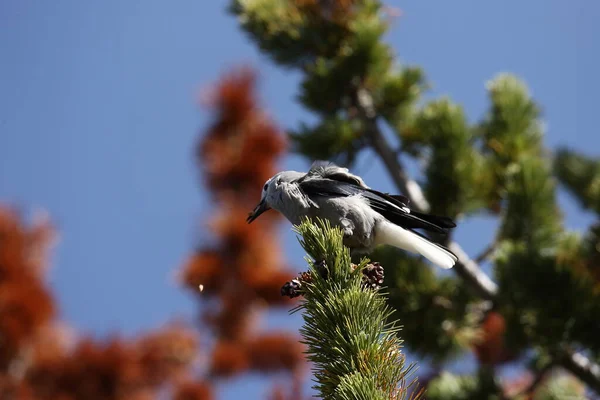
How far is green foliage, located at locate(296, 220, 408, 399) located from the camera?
1354 millimetres

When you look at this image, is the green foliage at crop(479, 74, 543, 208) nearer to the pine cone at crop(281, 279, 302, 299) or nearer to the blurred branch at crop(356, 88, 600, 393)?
the blurred branch at crop(356, 88, 600, 393)

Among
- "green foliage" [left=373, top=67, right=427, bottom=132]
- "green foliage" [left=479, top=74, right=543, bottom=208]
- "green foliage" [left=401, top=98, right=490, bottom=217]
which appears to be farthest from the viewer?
"green foliage" [left=373, top=67, right=427, bottom=132]

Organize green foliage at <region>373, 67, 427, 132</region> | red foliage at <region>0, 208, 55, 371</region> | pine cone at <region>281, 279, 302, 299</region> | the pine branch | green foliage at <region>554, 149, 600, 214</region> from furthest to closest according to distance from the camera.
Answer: red foliage at <region>0, 208, 55, 371</region>, green foliage at <region>554, 149, 600, 214</region>, green foliage at <region>373, 67, 427, 132</region>, the pine branch, pine cone at <region>281, 279, 302, 299</region>

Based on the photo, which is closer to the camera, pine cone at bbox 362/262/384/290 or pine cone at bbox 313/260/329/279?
pine cone at bbox 313/260/329/279

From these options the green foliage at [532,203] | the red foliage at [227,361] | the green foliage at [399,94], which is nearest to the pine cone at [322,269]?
the green foliage at [532,203]

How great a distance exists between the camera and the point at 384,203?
8.20 ft

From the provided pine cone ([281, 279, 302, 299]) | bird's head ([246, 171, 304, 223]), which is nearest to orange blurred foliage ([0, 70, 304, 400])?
bird's head ([246, 171, 304, 223])

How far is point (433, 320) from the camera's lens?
3148 mm

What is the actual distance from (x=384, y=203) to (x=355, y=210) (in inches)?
6.2

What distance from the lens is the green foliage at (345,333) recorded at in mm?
1354

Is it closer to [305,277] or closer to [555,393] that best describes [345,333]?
[305,277]

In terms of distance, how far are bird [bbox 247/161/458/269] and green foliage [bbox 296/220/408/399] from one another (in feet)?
2.41

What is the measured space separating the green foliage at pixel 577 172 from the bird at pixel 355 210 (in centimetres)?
140

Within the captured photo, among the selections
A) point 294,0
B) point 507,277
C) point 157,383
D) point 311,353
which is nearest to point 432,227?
point 507,277
